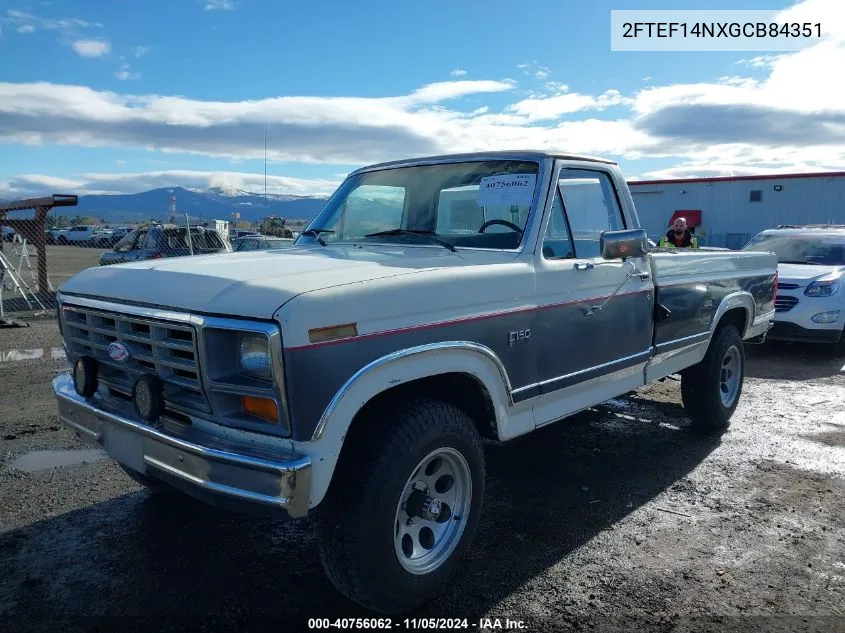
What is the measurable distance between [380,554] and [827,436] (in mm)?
4549

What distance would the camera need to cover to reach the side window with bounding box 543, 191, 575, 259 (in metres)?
3.79

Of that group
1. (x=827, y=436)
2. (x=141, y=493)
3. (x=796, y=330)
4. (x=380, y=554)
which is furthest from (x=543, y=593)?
(x=796, y=330)

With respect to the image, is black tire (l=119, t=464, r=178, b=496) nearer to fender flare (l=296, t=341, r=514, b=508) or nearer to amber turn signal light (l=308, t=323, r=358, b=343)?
fender flare (l=296, t=341, r=514, b=508)

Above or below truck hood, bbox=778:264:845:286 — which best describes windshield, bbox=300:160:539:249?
above

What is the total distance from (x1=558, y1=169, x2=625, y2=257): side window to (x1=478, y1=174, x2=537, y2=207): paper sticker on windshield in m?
0.25

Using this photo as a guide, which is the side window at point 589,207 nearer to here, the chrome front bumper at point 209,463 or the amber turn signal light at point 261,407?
the amber turn signal light at point 261,407

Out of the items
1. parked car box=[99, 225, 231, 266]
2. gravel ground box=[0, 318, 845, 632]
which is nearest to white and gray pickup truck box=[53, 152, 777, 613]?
gravel ground box=[0, 318, 845, 632]

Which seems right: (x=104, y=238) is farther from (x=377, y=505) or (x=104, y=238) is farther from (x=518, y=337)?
(x=377, y=505)

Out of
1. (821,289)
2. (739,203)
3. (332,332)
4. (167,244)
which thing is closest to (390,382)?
(332,332)

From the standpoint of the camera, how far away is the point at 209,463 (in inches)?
101

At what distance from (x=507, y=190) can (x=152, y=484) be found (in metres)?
2.68

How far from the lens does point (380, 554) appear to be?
2.73 metres

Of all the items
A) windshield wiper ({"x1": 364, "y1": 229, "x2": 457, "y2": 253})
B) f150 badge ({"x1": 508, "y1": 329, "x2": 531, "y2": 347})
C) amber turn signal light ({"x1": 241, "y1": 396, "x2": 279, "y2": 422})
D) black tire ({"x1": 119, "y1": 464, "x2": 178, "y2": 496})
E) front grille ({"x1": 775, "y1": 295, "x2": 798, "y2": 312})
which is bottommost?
black tire ({"x1": 119, "y1": 464, "x2": 178, "y2": 496})

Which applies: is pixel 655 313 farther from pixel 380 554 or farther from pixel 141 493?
pixel 141 493
